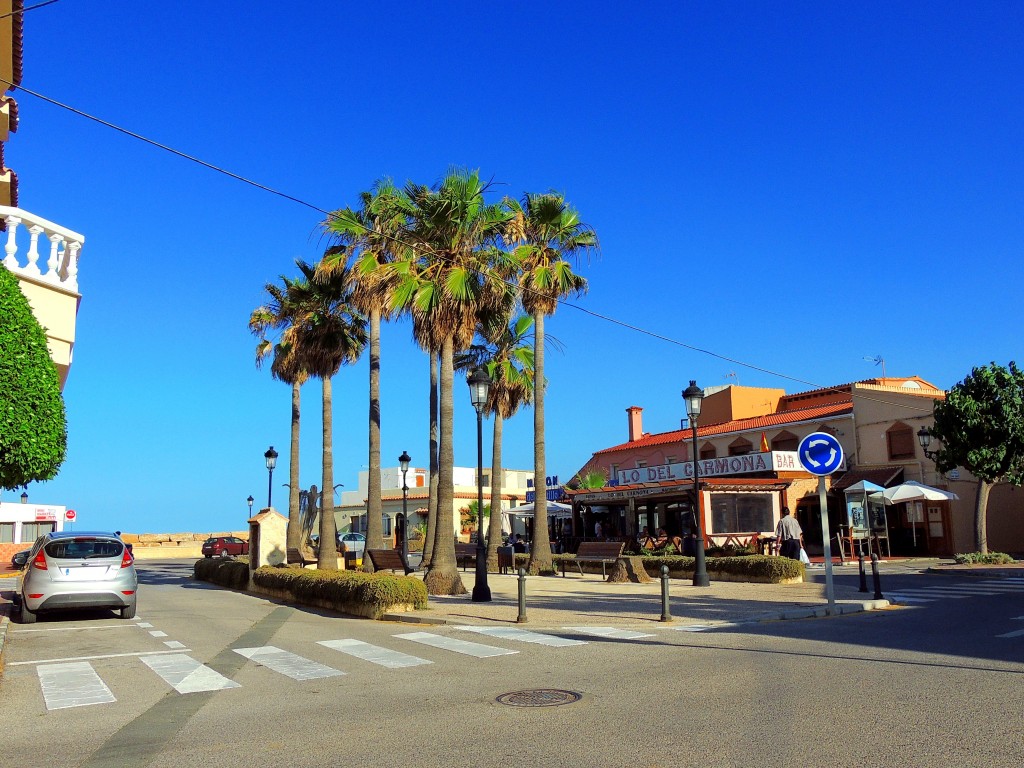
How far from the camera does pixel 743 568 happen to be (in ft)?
70.1

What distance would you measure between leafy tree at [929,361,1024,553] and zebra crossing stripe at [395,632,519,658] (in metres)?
20.3

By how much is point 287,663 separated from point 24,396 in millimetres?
4773

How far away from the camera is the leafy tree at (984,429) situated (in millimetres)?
26422

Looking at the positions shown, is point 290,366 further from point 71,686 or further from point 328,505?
point 71,686

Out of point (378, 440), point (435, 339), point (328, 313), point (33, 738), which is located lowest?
point (33, 738)

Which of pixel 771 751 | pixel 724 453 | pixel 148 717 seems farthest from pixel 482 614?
pixel 724 453

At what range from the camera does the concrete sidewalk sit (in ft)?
44.4

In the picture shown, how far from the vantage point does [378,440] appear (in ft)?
81.3

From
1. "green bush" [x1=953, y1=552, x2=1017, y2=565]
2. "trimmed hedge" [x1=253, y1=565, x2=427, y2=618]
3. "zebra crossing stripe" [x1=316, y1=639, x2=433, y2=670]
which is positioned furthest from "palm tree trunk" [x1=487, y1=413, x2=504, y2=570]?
"zebra crossing stripe" [x1=316, y1=639, x2=433, y2=670]

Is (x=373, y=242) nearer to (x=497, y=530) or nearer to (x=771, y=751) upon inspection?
(x=497, y=530)

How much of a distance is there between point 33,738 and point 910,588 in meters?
17.1

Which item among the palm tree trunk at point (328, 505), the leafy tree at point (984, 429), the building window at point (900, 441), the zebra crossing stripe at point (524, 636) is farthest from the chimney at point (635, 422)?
the zebra crossing stripe at point (524, 636)

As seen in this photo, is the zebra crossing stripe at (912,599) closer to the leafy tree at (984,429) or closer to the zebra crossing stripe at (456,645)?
the zebra crossing stripe at (456,645)

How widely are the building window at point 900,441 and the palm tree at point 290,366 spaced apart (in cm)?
2345
